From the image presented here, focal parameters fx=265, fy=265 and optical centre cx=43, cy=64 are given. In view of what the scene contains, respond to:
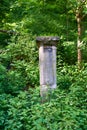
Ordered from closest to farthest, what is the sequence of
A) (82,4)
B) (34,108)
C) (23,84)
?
(34,108) → (23,84) → (82,4)

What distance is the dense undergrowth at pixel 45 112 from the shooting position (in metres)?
3.28

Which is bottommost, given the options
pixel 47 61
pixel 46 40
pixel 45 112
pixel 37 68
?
pixel 45 112

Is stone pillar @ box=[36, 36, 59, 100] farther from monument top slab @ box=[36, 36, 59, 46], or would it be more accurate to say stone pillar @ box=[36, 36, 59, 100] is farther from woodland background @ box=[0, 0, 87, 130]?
woodland background @ box=[0, 0, 87, 130]

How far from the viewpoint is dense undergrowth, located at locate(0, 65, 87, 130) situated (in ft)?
10.8

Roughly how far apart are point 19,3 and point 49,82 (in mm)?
3469

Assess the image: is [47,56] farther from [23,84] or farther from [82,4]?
[82,4]

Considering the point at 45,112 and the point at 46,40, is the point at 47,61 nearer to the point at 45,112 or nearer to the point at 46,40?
the point at 46,40

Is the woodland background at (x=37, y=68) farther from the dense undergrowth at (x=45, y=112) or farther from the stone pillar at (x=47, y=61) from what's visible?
the stone pillar at (x=47, y=61)

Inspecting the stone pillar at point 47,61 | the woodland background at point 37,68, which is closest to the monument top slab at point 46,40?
the stone pillar at point 47,61

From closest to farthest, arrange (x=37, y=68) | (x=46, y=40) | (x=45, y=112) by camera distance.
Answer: (x=45, y=112) < (x=46, y=40) < (x=37, y=68)

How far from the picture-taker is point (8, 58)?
6918 millimetres

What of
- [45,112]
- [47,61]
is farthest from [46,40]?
[45,112]

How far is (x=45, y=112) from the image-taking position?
3393mm

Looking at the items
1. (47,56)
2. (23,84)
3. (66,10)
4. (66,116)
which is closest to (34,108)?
(66,116)
